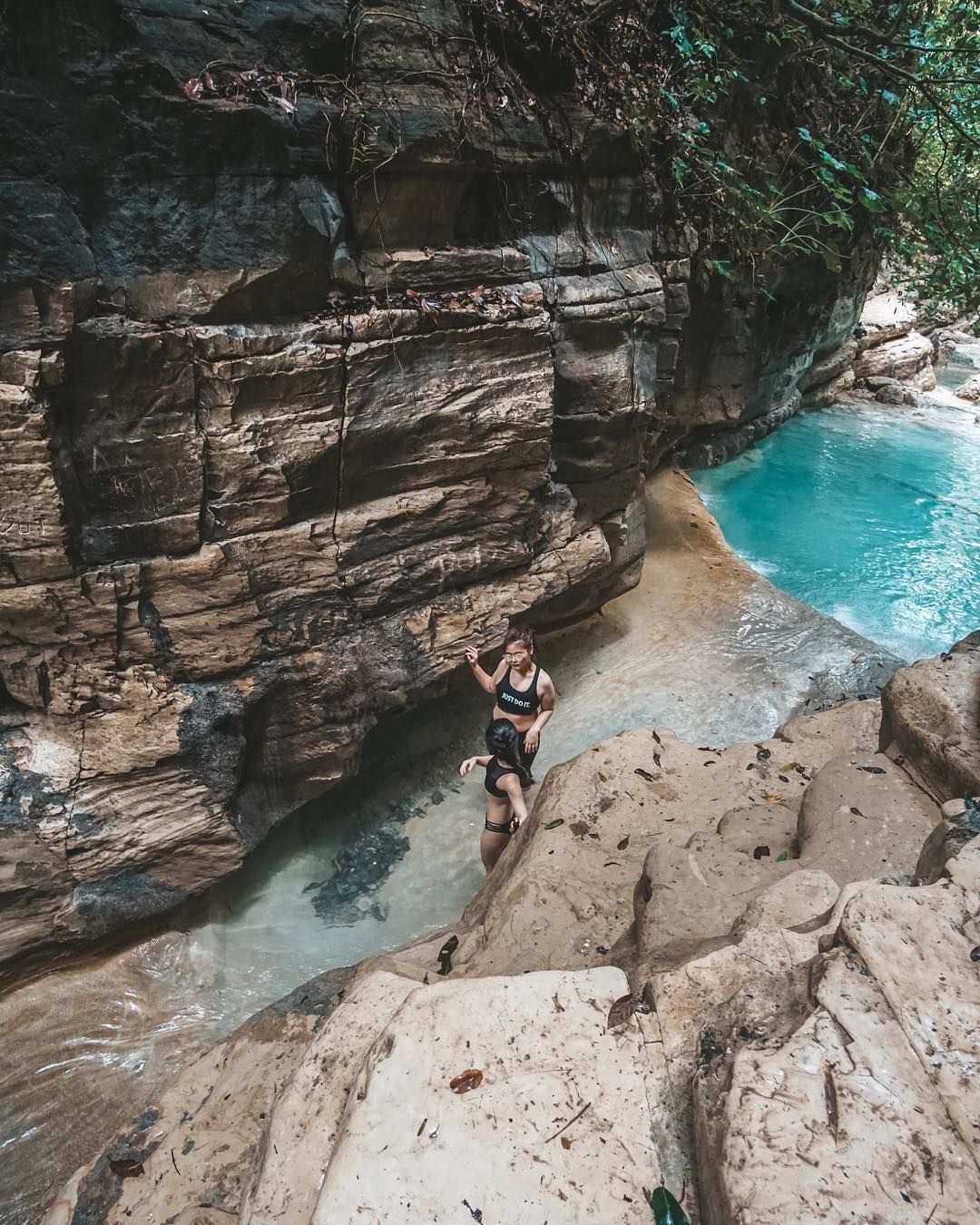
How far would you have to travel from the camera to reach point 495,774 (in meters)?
5.29

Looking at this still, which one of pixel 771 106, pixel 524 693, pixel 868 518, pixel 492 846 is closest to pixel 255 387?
pixel 524 693

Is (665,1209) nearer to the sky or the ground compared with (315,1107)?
nearer to the sky

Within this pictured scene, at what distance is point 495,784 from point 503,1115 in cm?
309

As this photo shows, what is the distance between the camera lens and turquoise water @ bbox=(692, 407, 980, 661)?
9.59m

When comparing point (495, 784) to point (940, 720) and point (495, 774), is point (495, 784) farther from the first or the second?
point (940, 720)

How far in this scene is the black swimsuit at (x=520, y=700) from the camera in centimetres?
514

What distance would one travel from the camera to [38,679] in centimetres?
488

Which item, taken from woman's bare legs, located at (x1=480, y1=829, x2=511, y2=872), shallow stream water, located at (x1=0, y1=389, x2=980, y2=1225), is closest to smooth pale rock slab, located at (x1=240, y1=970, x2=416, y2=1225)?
woman's bare legs, located at (x1=480, y1=829, x2=511, y2=872)

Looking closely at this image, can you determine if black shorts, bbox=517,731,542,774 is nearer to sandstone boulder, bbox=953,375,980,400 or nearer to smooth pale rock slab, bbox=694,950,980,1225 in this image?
smooth pale rock slab, bbox=694,950,980,1225

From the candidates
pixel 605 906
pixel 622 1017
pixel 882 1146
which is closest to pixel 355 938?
pixel 605 906

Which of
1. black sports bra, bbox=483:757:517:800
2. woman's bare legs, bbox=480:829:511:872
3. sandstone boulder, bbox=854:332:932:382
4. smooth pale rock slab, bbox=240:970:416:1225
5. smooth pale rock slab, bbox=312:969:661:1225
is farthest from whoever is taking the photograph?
sandstone boulder, bbox=854:332:932:382

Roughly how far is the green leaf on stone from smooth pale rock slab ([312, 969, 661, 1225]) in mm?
30

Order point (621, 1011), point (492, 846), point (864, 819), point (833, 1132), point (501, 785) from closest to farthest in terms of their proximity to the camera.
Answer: point (833, 1132), point (621, 1011), point (864, 819), point (501, 785), point (492, 846)

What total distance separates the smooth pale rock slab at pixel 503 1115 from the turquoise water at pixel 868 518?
773 centimetres
